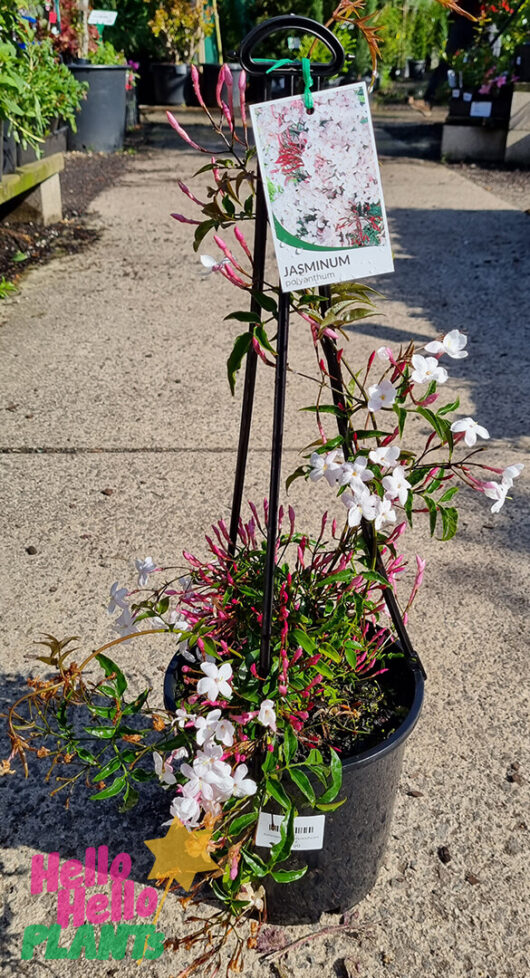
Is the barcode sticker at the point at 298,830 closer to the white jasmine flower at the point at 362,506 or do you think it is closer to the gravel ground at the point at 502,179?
the white jasmine flower at the point at 362,506

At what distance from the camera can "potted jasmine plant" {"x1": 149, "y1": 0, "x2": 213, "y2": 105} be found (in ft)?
45.5

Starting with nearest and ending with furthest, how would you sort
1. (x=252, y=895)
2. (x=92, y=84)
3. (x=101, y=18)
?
(x=252, y=895) < (x=92, y=84) < (x=101, y=18)

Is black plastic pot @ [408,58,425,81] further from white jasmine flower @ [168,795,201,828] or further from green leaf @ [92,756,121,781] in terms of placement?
white jasmine flower @ [168,795,201,828]

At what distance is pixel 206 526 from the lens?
3168 millimetres

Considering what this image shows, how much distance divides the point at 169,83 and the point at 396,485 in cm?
1516

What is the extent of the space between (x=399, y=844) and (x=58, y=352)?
337 centimetres

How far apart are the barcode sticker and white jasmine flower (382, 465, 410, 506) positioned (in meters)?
0.63

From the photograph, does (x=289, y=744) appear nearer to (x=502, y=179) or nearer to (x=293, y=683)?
(x=293, y=683)

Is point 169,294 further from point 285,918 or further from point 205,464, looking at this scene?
point 285,918

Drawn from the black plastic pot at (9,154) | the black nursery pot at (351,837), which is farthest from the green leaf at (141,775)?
the black plastic pot at (9,154)

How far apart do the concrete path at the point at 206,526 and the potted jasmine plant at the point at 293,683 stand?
0.22 meters

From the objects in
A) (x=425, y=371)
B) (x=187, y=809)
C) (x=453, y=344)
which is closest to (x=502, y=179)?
(x=453, y=344)

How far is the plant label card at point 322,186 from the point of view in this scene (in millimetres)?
1364

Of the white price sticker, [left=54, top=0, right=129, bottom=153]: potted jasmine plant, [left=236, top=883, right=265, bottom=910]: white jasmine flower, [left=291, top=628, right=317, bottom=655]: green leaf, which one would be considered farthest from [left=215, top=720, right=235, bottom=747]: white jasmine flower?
the white price sticker
